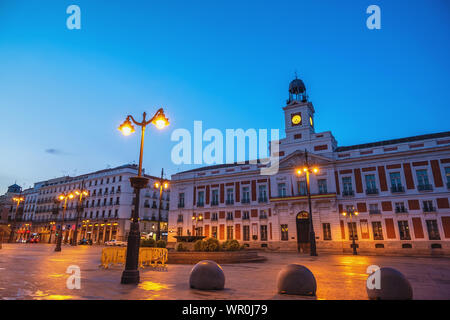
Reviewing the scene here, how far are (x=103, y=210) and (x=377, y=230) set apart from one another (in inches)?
2117

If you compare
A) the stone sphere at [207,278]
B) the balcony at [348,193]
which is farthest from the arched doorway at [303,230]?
the stone sphere at [207,278]

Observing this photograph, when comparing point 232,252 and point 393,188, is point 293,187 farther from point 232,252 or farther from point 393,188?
point 232,252

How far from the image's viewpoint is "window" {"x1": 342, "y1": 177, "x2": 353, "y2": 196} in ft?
106

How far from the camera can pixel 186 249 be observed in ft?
55.6

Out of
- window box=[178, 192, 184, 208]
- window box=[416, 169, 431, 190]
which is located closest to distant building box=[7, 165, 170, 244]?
window box=[178, 192, 184, 208]

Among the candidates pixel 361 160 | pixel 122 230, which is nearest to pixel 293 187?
pixel 361 160

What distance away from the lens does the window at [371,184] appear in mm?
31275

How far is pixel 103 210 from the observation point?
59.7m

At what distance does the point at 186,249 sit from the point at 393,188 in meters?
25.8

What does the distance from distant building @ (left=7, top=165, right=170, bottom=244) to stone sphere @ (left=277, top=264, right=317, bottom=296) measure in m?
53.1

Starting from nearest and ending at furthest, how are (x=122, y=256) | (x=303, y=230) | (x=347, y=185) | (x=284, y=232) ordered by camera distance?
(x=122, y=256) → (x=347, y=185) → (x=303, y=230) → (x=284, y=232)

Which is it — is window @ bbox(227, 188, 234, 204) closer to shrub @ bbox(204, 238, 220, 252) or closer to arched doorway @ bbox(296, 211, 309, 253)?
arched doorway @ bbox(296, 211, 309, 253)

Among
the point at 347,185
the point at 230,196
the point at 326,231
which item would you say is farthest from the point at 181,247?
the point at 230,196

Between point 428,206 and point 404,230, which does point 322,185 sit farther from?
point 428,206
